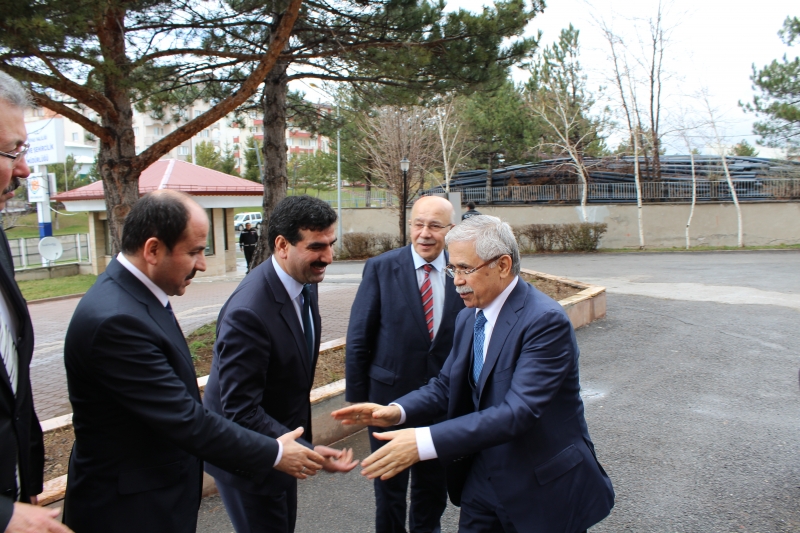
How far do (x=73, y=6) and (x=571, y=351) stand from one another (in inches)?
194

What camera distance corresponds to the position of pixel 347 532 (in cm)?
361

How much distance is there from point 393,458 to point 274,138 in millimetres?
7878

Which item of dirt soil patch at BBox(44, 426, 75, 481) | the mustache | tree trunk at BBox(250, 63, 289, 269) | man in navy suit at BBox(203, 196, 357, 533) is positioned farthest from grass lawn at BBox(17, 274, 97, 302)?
the mustache

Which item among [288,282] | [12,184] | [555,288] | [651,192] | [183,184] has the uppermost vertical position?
[183,184]

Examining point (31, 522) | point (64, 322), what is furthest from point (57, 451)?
point (64, 322)

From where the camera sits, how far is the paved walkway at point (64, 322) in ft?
21.2

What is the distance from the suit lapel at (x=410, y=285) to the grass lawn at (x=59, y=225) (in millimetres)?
48557

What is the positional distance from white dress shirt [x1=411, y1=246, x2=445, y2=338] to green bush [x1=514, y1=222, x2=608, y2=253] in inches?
806

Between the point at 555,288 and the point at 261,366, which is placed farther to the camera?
the point at 555,288

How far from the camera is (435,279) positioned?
3662 millimetres

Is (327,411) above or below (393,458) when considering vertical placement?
below

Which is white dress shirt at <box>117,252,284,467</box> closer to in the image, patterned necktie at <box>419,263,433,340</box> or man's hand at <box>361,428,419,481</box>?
man's hand at <box>361,428,419,481</box>

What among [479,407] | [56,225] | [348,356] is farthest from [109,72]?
[56,225]

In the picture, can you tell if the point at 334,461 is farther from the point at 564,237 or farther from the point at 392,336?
the point at 564,237
